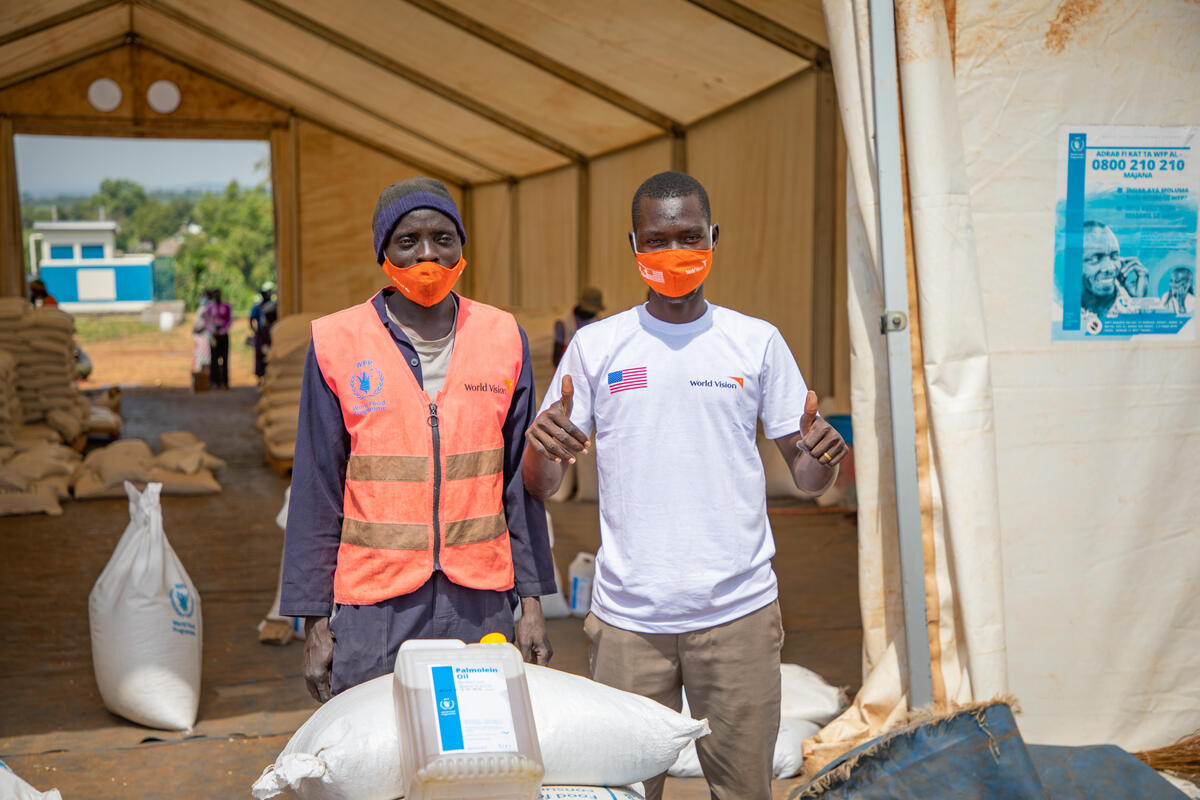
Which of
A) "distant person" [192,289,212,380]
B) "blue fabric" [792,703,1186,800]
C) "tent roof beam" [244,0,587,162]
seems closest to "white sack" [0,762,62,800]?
"blue fabric" [792,703,1186,800]

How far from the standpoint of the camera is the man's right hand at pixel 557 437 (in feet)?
6.48

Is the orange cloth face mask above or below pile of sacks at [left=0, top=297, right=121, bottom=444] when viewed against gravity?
above

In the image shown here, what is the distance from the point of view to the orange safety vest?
2059 millimetres

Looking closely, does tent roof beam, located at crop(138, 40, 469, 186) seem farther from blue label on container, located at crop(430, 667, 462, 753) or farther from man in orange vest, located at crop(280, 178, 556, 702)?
blue label on container, located at crop(430, 667, 462, 753)

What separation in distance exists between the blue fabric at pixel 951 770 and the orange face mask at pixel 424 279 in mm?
1181

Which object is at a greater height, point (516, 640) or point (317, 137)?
point (317, 137)

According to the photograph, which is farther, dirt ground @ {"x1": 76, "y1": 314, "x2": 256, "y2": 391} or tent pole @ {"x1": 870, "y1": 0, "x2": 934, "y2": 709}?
dirt ground @ {"x1": 76, "y1": 314, "x2": 256, "y2": 391}

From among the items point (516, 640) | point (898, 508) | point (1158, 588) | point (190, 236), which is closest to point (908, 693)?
point (898, 508)

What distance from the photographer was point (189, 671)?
12.4 feet

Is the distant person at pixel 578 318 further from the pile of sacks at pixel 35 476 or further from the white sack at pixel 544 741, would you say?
the white sack at pixel 544 741

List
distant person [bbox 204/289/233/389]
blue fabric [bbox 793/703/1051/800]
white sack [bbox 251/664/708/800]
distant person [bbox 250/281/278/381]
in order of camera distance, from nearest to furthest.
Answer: white sack [bbox 251/664/708/800] < blue fabric [bbox 793/703/1051/800] < distant person [bbox 250/281/278/381] < distant person [bbox 204/289/233/389]

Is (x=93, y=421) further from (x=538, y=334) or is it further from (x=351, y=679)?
(x=351, y=679)

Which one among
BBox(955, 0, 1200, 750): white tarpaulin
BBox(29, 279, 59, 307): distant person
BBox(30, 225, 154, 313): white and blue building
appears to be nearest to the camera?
BBox(955, 0, 1200, 750): white tarpaulin

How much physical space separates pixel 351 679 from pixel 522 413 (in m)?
0.63
